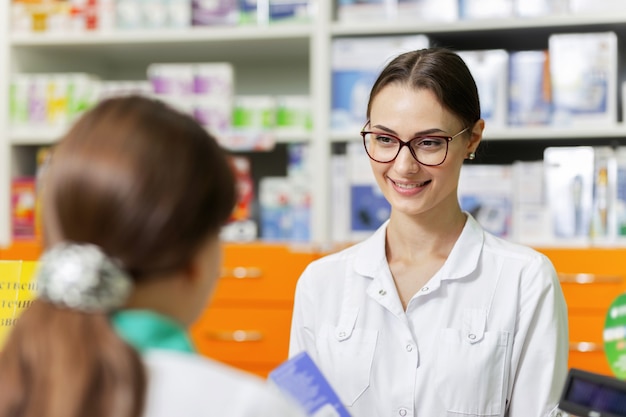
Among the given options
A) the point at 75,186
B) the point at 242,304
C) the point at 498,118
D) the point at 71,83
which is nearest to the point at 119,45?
the point at 71,83

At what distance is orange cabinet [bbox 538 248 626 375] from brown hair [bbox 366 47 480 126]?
112cm

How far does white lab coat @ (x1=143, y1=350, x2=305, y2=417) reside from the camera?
2.26ft

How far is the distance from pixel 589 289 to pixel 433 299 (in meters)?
1.16

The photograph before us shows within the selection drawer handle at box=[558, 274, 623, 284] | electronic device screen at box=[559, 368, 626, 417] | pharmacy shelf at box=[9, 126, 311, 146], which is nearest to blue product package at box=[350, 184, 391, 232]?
drawer handle at box=[558, 274, 623, 284]

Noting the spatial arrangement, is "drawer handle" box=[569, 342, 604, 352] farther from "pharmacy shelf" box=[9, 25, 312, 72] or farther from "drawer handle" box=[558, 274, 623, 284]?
"pharmacy shelf" box=[9, 25, 312, 72]

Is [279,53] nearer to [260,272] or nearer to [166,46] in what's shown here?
[166,46]

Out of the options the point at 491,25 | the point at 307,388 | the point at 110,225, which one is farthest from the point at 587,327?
the point at 110,225

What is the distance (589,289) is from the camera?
2541mm

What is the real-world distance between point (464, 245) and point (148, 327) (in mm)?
956

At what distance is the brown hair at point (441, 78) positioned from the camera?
154cm

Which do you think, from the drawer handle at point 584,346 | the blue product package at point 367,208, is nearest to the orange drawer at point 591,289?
the drawer handle at point 584,346

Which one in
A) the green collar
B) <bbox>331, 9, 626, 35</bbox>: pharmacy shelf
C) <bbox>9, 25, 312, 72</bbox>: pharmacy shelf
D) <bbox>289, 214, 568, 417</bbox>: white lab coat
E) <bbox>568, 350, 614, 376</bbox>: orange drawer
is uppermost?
<bbox>331, 9, 626, 35</bbox>: pharmacy shelf

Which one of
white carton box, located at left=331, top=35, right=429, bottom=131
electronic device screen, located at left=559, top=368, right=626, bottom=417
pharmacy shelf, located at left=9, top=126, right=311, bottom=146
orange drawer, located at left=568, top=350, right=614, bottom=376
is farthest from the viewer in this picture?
pharmacy shelf, located at left=9, top=126, right=311, bottom=146

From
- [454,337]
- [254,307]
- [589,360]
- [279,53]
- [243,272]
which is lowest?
[589,360]
